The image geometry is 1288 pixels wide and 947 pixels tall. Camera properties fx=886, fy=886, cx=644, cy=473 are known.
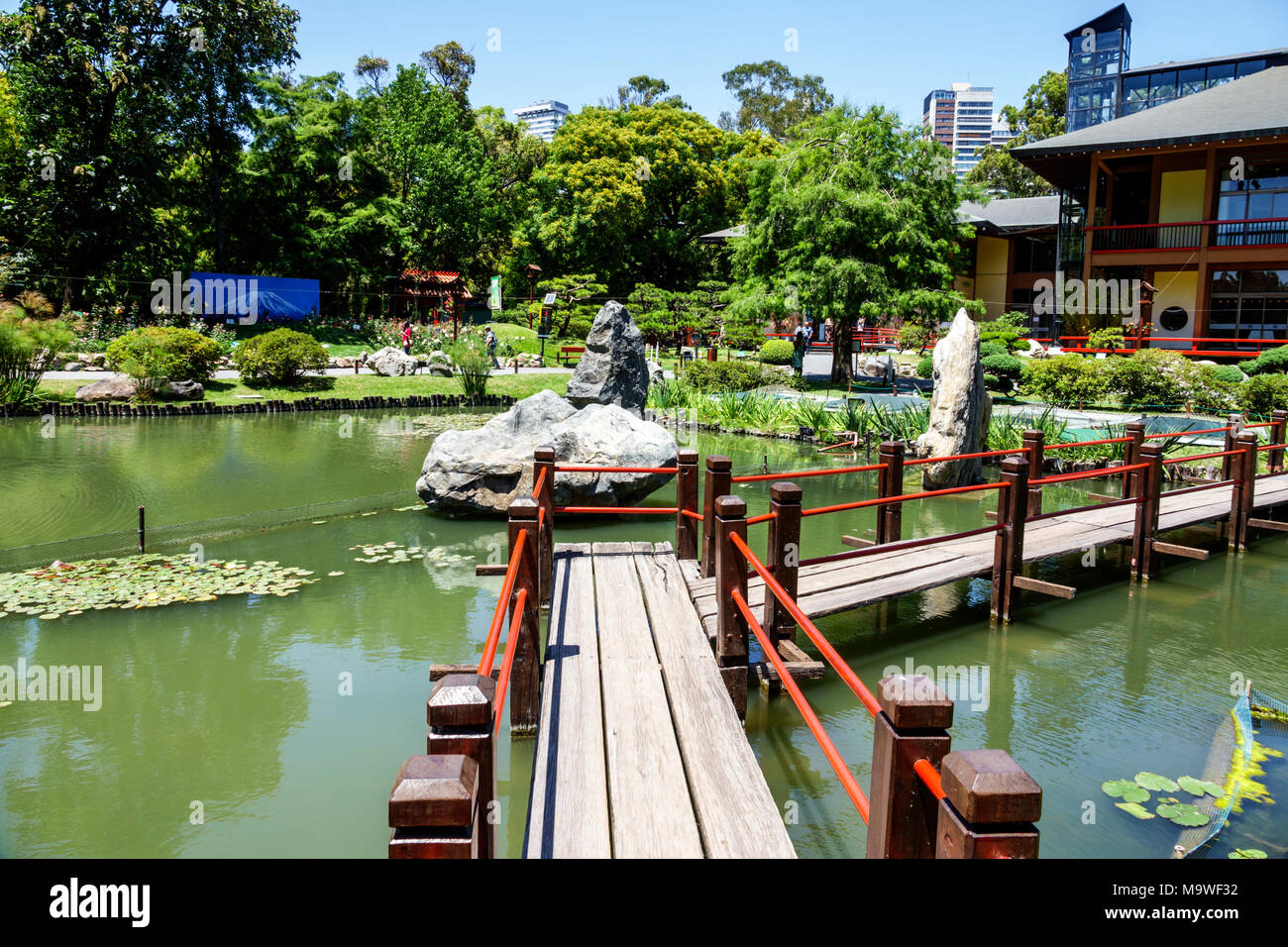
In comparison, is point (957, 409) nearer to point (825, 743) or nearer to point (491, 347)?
point (825, 743)

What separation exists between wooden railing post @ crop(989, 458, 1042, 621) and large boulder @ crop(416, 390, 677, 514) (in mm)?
4186

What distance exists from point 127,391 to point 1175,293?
88.4 feet

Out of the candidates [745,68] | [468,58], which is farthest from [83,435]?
[745,68]

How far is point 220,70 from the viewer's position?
2809cm

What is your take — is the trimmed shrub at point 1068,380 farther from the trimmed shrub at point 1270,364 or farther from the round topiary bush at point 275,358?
the round topiary bush at point 275,358

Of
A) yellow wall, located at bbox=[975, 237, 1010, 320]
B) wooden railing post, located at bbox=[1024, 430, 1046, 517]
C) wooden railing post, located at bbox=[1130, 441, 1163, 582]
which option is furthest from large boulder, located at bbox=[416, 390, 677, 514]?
yellow wall, located at bbox=[975, 237, 1010, 320]

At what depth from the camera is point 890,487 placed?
824 centimetres

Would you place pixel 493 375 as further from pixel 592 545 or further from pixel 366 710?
pixel 366 710

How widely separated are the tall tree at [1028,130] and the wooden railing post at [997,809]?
5253cm

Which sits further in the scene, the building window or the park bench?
the park bench

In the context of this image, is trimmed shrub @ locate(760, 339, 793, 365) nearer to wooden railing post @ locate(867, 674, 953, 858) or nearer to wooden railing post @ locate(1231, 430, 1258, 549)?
wooden railing post @ locate(1231, 430, 1258, 549)

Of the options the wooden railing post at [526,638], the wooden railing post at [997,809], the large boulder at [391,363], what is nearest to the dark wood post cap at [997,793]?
the wooden railing post at [997,809]

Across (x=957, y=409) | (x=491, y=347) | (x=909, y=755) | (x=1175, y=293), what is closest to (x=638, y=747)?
(x=909, y=755)

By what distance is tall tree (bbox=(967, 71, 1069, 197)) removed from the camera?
160ft
